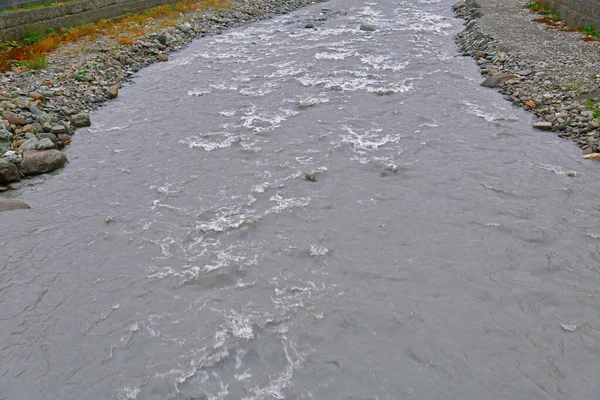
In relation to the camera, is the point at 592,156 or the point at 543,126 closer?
the point at 592,156

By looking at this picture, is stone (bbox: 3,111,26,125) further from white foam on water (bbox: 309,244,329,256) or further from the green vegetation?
white foam on water (bbox: 309,244,329,256)

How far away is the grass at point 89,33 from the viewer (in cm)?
1852

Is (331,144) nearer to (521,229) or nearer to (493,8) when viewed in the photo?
(521,229)

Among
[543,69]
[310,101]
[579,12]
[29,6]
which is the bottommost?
[543,69]

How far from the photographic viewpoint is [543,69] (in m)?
17.1

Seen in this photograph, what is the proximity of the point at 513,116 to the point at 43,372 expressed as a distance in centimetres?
1418

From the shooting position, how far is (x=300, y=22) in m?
28.8

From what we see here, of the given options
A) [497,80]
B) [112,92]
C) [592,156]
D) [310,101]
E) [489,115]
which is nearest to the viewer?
[592,156]

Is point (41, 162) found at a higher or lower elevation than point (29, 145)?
lower

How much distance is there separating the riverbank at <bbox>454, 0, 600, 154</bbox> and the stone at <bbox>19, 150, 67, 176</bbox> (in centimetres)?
1369

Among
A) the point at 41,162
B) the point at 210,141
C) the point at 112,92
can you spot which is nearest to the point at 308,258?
the point at 210,141

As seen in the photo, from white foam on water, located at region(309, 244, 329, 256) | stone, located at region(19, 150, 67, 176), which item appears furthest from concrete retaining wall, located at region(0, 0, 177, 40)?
white foam on water, located at region(309, 244, 329, 256)

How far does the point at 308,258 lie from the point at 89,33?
20.0 metres

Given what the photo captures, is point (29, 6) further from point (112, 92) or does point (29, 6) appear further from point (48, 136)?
point (48, 136)
